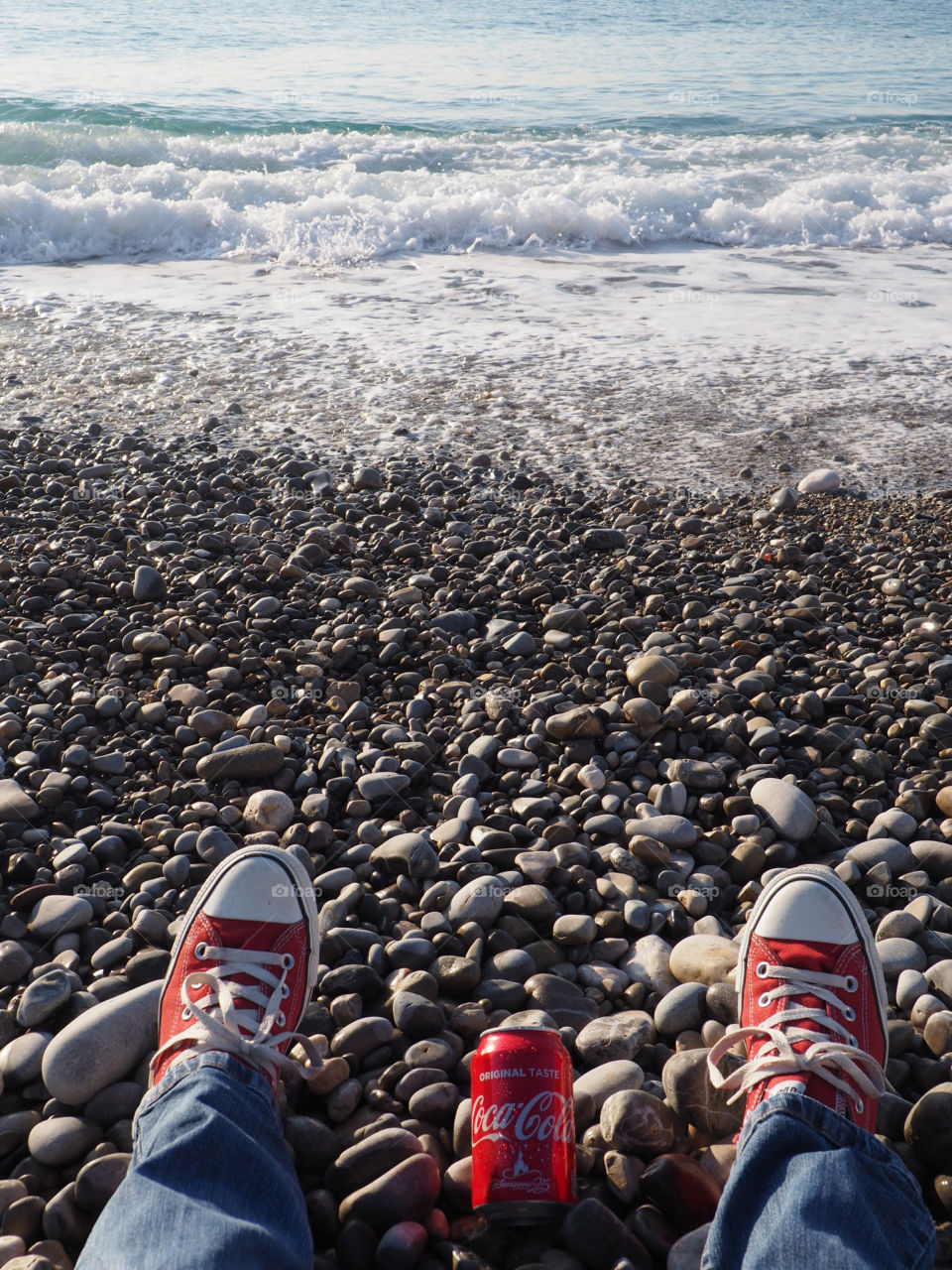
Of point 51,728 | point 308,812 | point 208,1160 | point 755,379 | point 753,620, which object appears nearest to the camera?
point 208,1160

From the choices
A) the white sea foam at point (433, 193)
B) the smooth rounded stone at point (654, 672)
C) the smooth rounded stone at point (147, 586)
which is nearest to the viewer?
the smooth rounded stone at point (654, 672)

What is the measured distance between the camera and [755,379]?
221 inches

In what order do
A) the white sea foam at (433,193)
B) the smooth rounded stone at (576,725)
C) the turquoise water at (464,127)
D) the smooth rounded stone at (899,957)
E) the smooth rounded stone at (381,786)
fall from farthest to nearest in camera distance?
the turquoise water at (464,127), the white sea foam at (433,193), the smooth rounded stone at (576,725), the smooth rounded stone at (381,786), the smooth rounded stone at (899,957)

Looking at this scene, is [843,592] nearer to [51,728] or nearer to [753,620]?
[753,620]

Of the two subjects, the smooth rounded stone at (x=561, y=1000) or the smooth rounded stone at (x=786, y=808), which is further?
the smooth rounded stone at (x=786, y=808)

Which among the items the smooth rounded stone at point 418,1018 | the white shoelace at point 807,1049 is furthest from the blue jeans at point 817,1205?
the smooth rounded stone at point 418,1018

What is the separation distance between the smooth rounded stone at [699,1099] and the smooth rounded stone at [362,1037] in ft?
1.85

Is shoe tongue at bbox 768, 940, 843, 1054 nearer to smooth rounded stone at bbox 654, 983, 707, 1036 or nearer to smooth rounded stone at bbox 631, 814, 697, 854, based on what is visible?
smooth rounded stone at bbox 654, 983, 707, 1036

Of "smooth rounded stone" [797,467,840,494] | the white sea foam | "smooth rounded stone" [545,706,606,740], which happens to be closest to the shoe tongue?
"smooth rounded stone" [545,706,606,740]

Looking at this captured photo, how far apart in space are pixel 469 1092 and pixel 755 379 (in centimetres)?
476

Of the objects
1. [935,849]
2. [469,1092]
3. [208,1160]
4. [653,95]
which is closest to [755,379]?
[935,849]

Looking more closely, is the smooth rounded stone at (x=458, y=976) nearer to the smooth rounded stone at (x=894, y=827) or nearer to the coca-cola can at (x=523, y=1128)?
the coca-cola can at (x=523, y=1128)

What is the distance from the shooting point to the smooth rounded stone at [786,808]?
2.44 m

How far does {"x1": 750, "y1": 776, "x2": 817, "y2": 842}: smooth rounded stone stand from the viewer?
8.02ft
